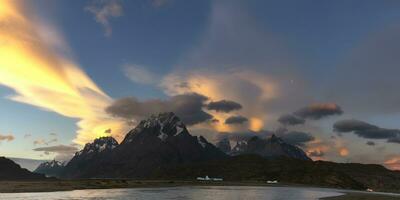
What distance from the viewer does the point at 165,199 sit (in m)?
143

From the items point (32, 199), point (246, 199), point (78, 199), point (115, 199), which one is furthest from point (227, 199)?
point (32, 199)

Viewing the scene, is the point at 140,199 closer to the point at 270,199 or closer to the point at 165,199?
the point at 165,199

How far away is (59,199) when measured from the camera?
137 metres

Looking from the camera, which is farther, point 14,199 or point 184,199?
point 184,199

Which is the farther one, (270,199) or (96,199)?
(270,199)

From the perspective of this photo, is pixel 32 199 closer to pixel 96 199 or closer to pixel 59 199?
pixel 59 199

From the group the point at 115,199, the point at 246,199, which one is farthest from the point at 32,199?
the point at 246,199

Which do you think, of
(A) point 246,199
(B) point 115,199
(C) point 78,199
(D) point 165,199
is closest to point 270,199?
(A) point 246,199

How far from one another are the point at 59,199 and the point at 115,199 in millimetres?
16745

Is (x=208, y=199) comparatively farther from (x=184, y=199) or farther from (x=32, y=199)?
(x=32, y=199)

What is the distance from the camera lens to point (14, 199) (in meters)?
134

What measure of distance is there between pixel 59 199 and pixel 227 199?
171 feet

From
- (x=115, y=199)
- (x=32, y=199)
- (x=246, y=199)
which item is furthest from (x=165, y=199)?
(x=32, y=199)

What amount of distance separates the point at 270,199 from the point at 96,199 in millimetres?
56116
